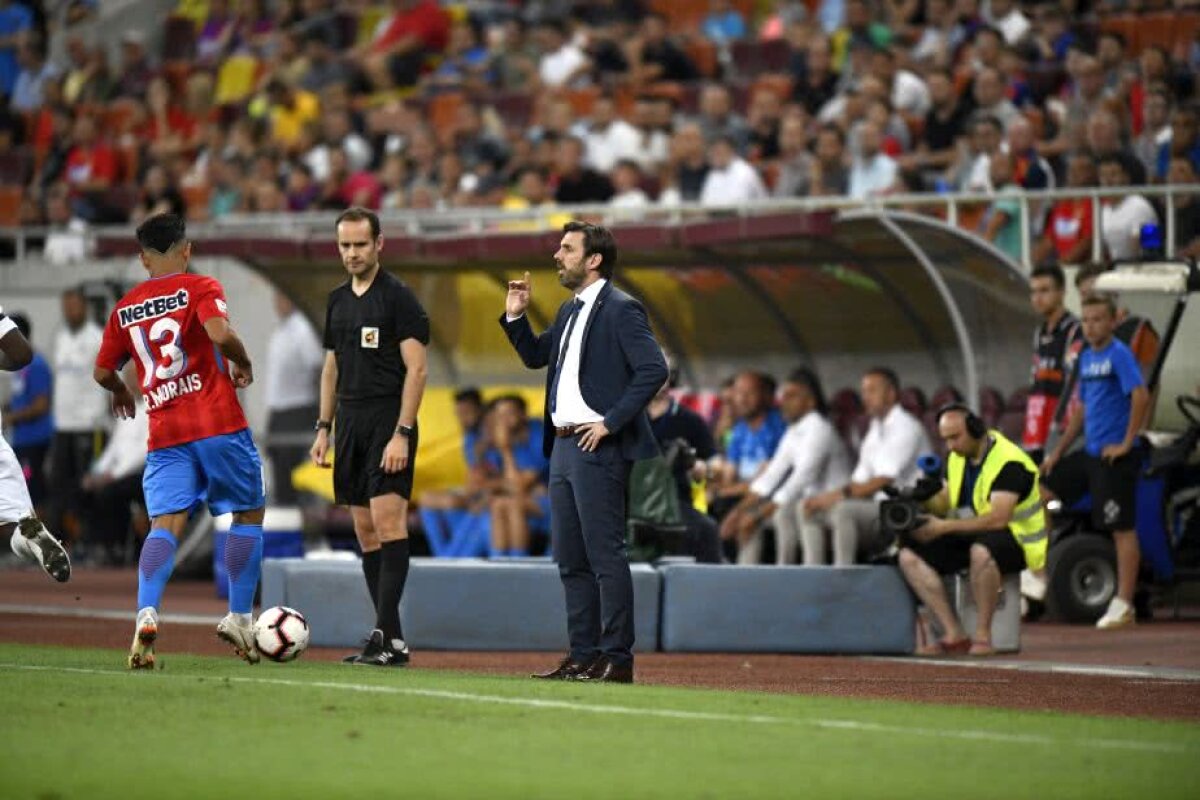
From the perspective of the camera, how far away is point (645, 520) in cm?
1490

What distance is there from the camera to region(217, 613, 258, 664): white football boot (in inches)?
414

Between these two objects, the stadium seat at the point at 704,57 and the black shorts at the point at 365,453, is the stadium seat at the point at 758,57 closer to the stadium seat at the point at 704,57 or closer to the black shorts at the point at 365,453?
the stadium seat at the point at 704,57

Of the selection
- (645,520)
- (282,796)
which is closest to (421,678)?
(282,796)

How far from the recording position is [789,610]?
45.1ft

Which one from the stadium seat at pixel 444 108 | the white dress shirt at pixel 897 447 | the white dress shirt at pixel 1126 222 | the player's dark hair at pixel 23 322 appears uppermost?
the stadium seat at pixel 444 108

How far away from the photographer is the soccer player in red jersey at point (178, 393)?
34.2 feet

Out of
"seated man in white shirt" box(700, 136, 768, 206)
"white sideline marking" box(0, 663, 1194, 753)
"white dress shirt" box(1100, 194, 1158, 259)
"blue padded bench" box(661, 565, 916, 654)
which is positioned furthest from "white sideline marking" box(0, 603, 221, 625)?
"white dress shirt" box(1100, 194, 1158, 259)

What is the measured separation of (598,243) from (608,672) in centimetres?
192

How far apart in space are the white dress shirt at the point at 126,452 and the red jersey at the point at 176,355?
1128 centimetres

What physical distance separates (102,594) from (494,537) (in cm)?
315

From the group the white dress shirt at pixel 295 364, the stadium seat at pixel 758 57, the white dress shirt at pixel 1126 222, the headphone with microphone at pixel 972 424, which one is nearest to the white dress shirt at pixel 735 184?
the stadium seat at pixel 758 57

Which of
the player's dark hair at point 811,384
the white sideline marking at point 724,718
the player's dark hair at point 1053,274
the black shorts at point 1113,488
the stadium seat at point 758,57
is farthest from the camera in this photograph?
the stadium seat at point 758,57

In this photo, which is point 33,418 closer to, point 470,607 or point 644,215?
point 644,215

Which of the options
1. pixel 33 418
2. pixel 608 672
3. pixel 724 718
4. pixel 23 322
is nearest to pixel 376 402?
pixel 608 672
